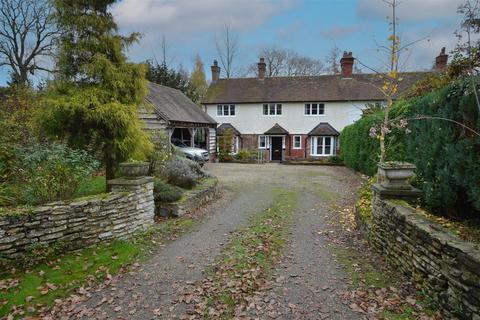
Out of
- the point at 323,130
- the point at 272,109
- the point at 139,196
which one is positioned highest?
the point at 272,109

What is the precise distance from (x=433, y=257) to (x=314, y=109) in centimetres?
2547

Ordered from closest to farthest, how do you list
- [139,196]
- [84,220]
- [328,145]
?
[84,220]
[139,196]
[328,145]

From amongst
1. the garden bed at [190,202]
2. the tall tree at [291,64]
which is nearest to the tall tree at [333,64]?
the tall tree at [291,64]

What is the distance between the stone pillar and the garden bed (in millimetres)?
741

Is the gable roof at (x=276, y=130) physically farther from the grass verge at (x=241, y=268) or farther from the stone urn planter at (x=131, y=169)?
the stone urn planter at (x=131, y=169)

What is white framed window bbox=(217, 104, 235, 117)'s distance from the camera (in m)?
30.0

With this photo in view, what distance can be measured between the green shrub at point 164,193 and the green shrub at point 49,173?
91.7 inches

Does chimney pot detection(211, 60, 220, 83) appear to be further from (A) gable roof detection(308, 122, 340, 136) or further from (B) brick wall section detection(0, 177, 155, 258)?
(B) brick wall section detection(0, 177, 155, 258)

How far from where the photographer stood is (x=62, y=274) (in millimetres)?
5344

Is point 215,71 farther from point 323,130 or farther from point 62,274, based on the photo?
point 62,274

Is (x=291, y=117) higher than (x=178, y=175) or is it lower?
higher

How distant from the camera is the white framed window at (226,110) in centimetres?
3002

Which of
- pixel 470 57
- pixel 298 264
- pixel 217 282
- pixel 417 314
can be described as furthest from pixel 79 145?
pixel 470 57

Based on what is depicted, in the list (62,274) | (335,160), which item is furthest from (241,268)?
(335,160)
